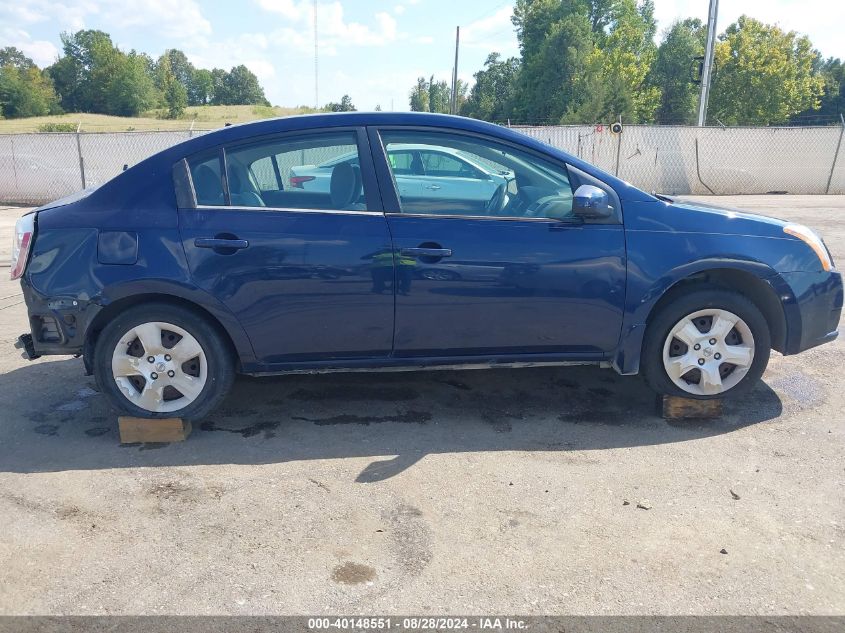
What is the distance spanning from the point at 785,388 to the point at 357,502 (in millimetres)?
3131

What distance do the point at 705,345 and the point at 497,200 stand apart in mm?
1510

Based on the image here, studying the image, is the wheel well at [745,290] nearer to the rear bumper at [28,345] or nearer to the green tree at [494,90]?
the rear bumper at [28,345]

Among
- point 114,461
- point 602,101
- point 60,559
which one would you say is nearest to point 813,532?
point 60,559

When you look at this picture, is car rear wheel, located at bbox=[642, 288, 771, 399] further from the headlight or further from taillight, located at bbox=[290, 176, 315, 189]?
taillight, located at bbox=[290, 176, 315, 189]

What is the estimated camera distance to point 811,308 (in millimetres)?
4094

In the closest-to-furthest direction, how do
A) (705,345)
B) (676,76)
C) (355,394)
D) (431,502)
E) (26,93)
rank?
1. (431,502)
2. (705,345)
3. (355,394)
4. (676,76)
5. (26,93)

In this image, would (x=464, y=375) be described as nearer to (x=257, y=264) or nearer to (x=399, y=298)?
(x=399, y=298)

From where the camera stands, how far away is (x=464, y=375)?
16.3 feet

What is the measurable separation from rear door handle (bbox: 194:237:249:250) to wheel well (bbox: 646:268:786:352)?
7.78ft

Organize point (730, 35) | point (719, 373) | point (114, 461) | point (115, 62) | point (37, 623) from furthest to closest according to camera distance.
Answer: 1. point (115, 62)
2. point (730, 35)
3. point (719, 373)
4. point (114, 461)
5. point (37, 623)

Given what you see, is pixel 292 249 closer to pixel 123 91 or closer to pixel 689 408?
pixel 689 408

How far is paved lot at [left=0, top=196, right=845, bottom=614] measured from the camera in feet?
8.59

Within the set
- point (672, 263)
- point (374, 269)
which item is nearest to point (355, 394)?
point (374, 269)
